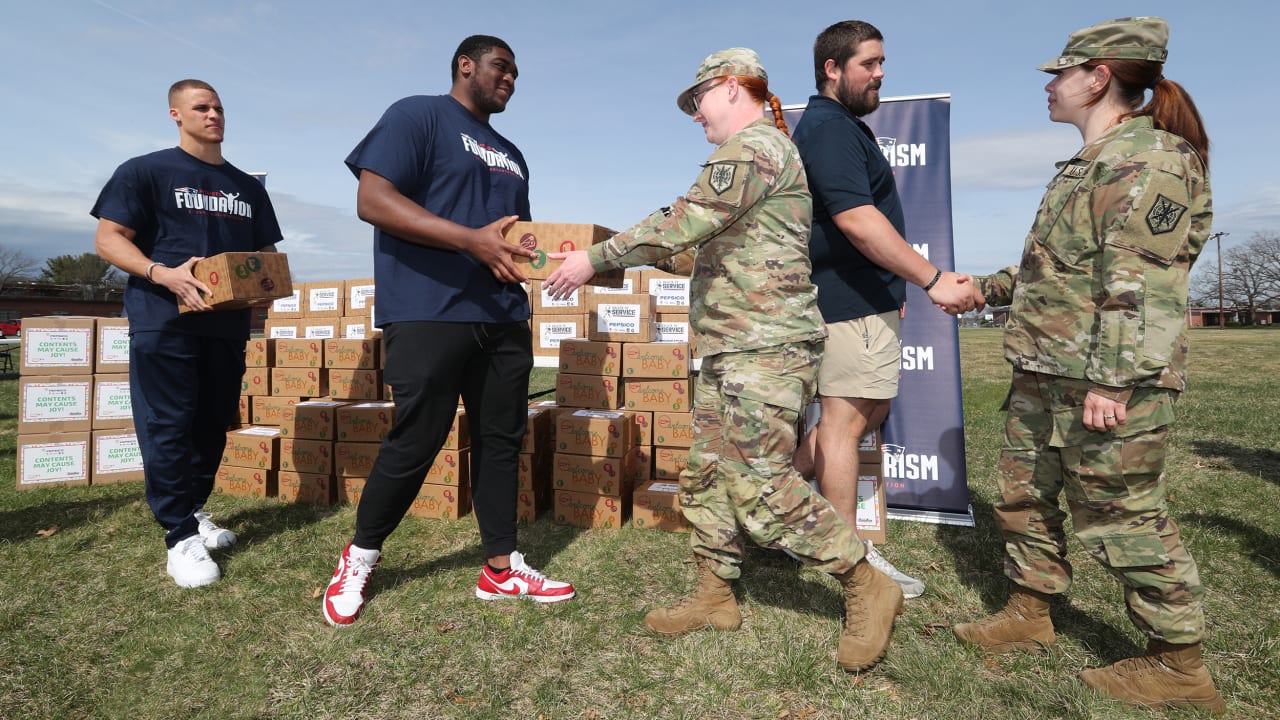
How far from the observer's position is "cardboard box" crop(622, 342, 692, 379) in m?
4.12

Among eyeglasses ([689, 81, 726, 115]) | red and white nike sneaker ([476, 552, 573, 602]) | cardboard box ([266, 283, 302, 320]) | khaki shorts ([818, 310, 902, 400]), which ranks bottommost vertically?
red and white nike sneaker ([476, 552, 573, 602])

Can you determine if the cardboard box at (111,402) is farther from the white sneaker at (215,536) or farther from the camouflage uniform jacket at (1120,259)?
the camouflage uniform jacket at (1120,259)

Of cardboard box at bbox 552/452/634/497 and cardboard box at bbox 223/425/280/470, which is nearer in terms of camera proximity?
cardboard box at bbox 552/452/634/497

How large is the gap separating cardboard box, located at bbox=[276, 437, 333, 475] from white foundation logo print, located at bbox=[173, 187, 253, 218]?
159 centimetres

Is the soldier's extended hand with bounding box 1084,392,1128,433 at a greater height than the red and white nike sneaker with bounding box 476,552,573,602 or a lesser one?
greater

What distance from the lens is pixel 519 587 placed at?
8.75 ft

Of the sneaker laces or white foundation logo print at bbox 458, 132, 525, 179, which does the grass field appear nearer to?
the sneaker laces

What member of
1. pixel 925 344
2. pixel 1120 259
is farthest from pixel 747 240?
pixel 925 344

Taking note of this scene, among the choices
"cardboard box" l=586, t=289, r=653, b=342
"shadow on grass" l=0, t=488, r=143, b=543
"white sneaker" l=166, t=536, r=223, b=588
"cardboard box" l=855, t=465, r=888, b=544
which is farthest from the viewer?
"cardboard box" l=586, t=289, r=653, b=342

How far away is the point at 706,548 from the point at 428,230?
1.49 meters

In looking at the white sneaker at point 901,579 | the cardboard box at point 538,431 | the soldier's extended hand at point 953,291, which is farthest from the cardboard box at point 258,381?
the soldier's extended hand at point 953,291

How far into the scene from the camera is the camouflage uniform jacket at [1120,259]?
1789 millimetres

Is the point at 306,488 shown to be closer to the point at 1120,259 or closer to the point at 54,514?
the point at 54,514

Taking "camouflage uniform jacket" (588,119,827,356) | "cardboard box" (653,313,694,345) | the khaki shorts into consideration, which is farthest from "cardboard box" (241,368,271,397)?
the khaki shorts
